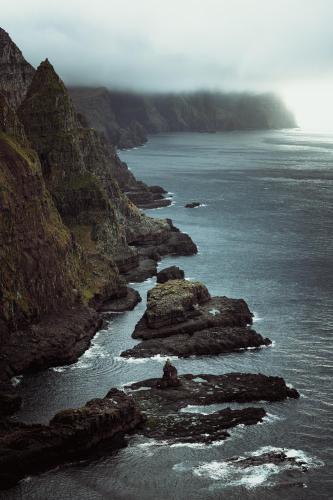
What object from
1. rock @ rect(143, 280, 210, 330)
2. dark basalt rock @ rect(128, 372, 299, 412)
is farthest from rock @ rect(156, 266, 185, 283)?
dark basalt rock @ rect(128, 372, 299, 412)

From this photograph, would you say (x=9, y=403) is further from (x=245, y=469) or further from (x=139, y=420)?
A: (x=245, y=469)

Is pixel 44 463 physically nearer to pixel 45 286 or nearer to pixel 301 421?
pixel 301 421

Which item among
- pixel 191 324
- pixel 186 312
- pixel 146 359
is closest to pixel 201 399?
pixel 146 359

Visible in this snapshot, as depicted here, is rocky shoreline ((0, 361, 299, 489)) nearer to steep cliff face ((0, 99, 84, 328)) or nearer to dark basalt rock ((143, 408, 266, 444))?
dark basalt rock ((143, 408, 266, 444))

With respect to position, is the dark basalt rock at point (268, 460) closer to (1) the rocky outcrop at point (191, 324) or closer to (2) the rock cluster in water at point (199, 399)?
(2) the rock cluster in water at point (199, 399)

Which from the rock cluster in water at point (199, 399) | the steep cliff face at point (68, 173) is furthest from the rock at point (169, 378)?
the steep cliff face at point (68, 173)

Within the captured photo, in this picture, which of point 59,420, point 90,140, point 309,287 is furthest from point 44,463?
point 90,140
